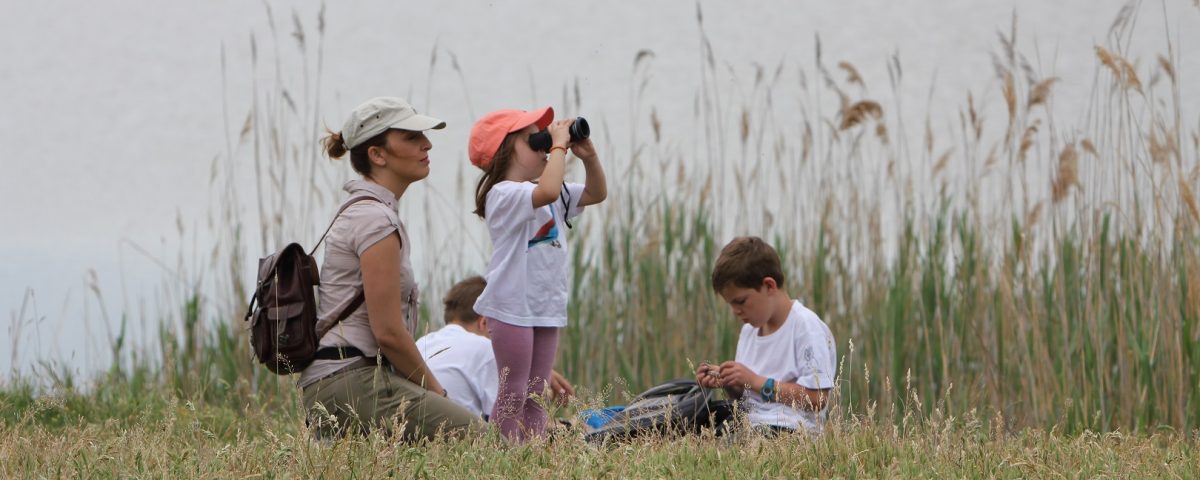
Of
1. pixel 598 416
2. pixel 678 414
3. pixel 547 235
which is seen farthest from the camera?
pixel 598 416

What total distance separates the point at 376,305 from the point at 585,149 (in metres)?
0.83

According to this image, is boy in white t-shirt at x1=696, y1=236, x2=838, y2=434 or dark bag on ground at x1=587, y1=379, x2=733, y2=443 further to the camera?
dark bag on ground at x1=587, y1=379, x2=733, y2=443

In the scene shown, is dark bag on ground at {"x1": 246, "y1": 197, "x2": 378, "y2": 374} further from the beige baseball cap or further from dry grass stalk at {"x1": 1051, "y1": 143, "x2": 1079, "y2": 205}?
dry grass stalk at {"x1": 1051, "y1": 143, "x2": 1079, "y2": 205}

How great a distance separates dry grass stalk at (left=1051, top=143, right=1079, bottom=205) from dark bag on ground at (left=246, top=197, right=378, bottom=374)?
2.80 metres

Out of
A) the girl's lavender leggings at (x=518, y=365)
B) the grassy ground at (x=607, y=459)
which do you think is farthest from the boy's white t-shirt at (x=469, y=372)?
the grassy ground at (x=607, y=459)

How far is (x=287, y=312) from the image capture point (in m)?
3.45

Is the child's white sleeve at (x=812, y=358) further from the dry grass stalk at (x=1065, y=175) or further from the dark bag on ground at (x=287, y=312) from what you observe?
the dry grass stalk at (x=1065, y=175)

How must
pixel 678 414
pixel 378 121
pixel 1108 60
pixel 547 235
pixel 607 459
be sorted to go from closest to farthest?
pixel 607 459 < pixel 378 121 < pixel 547 235 < pixel 678 414 < pixel 1108 60

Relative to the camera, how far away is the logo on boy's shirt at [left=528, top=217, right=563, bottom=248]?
153 inches

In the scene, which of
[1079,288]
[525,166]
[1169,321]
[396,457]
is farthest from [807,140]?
[396,457]

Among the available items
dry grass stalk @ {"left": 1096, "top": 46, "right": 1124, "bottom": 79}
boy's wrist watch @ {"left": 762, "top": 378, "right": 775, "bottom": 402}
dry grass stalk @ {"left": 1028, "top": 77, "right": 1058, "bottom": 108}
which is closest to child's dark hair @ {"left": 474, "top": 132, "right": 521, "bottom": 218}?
boy's wrist watch @ {"left": 762, "top": 378, "right": 775, "bottom": 402}

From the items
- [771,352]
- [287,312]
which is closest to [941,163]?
[771,352]

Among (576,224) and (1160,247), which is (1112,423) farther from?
(576,224)

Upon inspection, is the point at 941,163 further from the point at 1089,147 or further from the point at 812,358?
the point at 812,358
